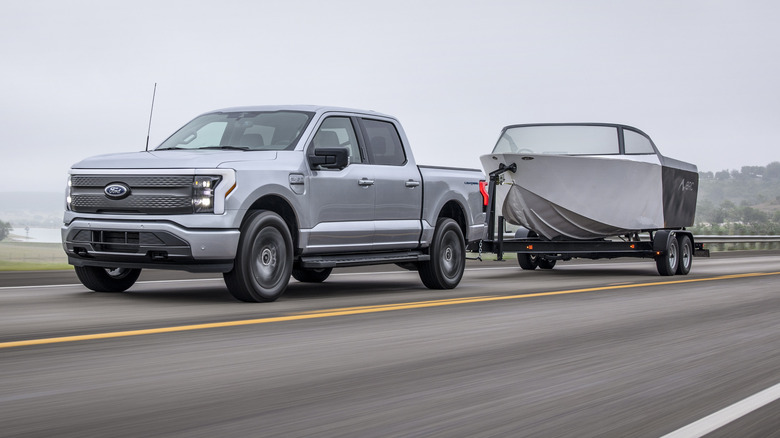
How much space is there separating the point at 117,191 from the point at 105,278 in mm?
1462

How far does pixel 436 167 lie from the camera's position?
12.8 m

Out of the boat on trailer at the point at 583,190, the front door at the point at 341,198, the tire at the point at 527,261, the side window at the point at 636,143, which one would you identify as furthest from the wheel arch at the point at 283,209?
the tire at the point at 527,261

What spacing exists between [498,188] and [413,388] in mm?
11373

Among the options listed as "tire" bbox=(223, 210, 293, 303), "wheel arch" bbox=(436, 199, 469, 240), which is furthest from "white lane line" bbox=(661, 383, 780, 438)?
"wheel arch" bbox=(436, 199, 469, 240)

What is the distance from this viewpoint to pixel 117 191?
951 centimetres

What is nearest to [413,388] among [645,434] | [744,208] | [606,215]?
[645,434]

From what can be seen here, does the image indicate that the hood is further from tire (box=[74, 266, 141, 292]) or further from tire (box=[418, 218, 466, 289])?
tire (box=[418, 218, 466, 289])

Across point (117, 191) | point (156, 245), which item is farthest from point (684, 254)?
point (117, 191)

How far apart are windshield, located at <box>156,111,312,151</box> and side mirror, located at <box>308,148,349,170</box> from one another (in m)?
0.28

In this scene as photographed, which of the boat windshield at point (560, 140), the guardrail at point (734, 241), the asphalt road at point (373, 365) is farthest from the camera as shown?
the guardrail at point (734, 241)

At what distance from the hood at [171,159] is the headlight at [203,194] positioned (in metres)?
0.13

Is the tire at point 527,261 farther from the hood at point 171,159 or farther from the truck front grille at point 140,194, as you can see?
the truck front grille at point 140,194

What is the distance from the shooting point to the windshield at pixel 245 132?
10508 millimetres

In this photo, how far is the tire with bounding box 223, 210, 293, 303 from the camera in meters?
9.45
